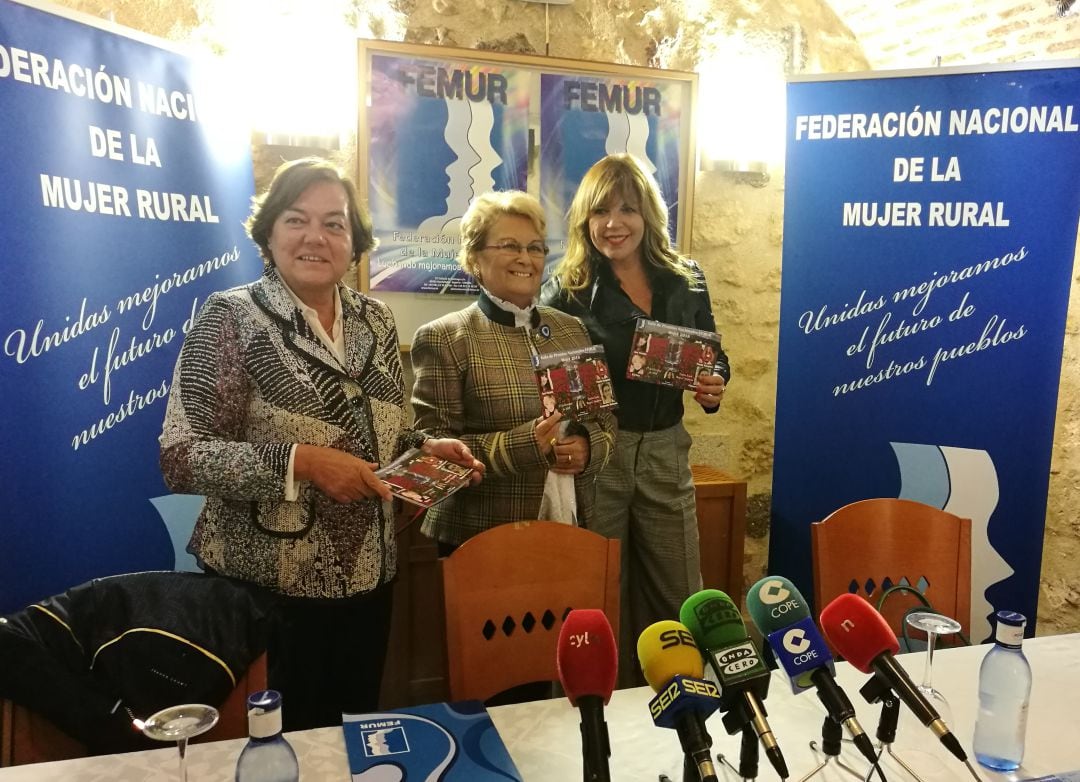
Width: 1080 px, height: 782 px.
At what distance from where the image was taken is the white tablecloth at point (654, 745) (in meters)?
1.21

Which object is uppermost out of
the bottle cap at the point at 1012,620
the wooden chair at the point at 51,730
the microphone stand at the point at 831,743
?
the bottle cap at the point at 1012,620

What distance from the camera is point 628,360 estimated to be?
2361 mm

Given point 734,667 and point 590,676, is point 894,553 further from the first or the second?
point 590,676

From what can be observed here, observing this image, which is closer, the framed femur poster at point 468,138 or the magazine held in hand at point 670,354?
the magazine held in hand at point 670,354

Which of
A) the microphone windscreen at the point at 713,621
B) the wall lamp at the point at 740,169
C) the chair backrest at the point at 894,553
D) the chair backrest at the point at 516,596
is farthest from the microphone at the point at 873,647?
the wall lamp at the point at 740,169

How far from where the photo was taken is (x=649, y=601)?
2.51m

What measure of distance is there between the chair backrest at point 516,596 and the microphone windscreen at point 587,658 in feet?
2.05

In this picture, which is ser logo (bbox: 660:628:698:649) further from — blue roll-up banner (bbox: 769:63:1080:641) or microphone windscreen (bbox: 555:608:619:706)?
blue roll-up banner (bbox: 769:63:1080:641)

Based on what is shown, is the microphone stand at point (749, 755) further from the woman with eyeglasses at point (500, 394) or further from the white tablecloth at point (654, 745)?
the woman with eyeglasses at point (500, 394)

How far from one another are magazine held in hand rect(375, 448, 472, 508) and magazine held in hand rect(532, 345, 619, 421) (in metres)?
0.32

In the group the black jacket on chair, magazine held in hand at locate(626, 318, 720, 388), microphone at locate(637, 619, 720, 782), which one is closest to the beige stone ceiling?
magazine held in hand at locate(626, 318, 720, 388)

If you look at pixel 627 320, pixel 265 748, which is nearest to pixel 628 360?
pixel 627 320

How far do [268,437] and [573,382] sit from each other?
0.77 m

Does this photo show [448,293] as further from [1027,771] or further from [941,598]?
[1027,771]
